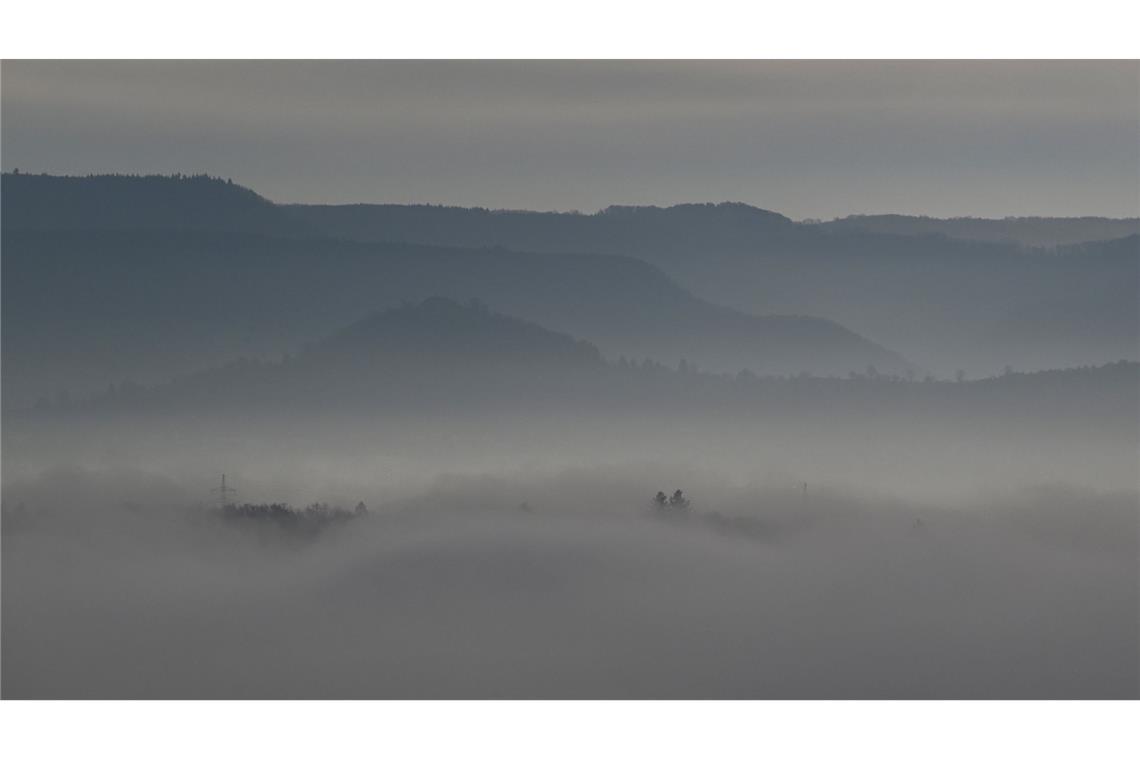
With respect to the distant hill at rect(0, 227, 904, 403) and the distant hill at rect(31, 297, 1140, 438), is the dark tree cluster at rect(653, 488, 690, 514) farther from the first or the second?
the distant hill at rect(0, 227, 904, 403)

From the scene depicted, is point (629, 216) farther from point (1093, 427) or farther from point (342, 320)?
point (1093, 427)

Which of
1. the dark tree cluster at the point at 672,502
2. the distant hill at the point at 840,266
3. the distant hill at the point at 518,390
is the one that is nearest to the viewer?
the dark tree cluster at the point at 672,502

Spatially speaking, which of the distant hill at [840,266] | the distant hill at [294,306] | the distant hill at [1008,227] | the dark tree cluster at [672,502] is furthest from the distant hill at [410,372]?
the distant hill at [1008,227]

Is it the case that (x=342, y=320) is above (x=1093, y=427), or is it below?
above

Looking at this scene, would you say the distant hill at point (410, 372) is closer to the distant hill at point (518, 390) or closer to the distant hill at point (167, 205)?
the distant hill at point (518, 390)

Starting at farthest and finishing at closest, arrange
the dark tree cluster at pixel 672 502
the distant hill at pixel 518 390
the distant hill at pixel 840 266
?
the distant hill at pixel 840 266, the distant hill at pixel 518 390, the dark tree cluster at pixel 672 502

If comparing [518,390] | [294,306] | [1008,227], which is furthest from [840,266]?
[294,306]

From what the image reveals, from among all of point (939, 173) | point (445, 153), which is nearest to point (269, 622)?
point (445, 153)

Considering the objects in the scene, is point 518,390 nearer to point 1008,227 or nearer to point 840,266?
point 840,266
